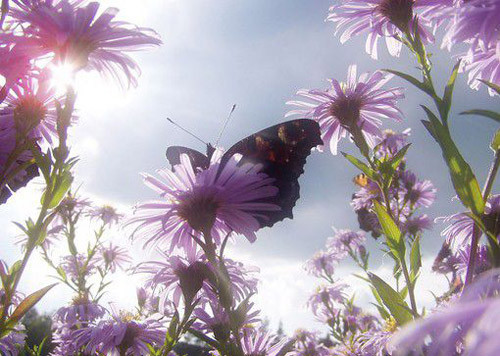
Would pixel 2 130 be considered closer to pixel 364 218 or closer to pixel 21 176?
pixel 21 176

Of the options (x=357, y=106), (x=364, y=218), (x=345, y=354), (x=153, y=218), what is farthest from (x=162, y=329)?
(x=364, y=218)

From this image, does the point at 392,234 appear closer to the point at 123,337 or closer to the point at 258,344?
the point at 258,344

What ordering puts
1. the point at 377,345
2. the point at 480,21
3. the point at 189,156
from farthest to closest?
the point at 377,345
the point at 189,156
the point at 480,21

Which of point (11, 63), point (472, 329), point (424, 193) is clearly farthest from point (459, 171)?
point (424, 193)

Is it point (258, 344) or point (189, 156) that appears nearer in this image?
point (189, 156)

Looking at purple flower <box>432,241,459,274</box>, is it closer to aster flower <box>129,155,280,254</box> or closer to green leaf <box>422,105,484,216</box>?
green leaf <box>422,105,484,216</box>
